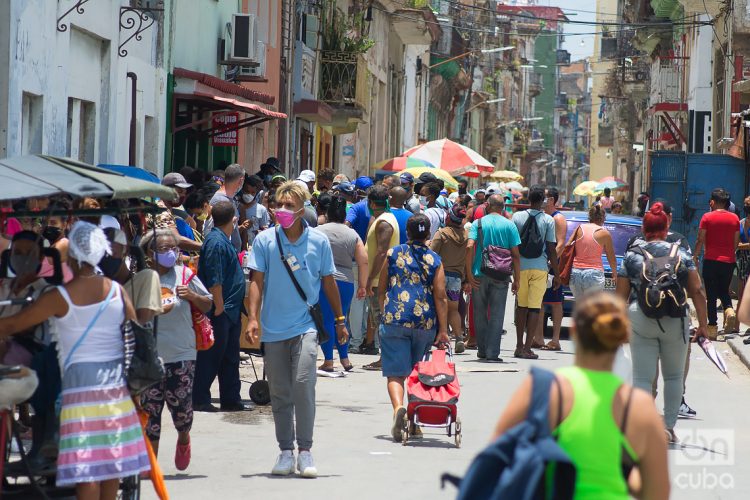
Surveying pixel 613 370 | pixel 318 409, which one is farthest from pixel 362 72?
pixel 613 370

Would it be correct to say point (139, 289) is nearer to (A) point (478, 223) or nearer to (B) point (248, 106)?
(A) point (478, 223)

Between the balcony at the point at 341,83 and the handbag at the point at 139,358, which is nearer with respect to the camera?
the handbag at the point at 139,358

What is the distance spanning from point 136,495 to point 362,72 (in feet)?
83.5

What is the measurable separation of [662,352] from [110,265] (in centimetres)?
456

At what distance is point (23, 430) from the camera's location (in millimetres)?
8312

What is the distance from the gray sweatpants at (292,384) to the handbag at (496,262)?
264 inches

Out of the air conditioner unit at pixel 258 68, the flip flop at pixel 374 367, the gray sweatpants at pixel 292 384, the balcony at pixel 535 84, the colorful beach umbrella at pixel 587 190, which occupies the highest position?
the balcony at pixel 535 84

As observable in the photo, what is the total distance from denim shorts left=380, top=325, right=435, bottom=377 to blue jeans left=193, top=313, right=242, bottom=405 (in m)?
1.31

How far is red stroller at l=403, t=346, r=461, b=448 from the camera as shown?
10.2m

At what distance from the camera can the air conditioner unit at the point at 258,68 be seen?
74.8 ft

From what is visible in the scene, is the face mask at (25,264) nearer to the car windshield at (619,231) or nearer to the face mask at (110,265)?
the face mask at (110,265)

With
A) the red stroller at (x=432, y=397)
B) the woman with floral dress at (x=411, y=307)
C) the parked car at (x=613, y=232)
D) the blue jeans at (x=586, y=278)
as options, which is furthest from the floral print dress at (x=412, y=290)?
the parked car at (x=613, y=232)

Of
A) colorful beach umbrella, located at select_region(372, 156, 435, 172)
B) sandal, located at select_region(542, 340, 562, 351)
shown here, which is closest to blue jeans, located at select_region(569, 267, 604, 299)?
sandal, located at select_region(542, 340, 562, 351)

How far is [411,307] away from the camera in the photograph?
10.5 m
